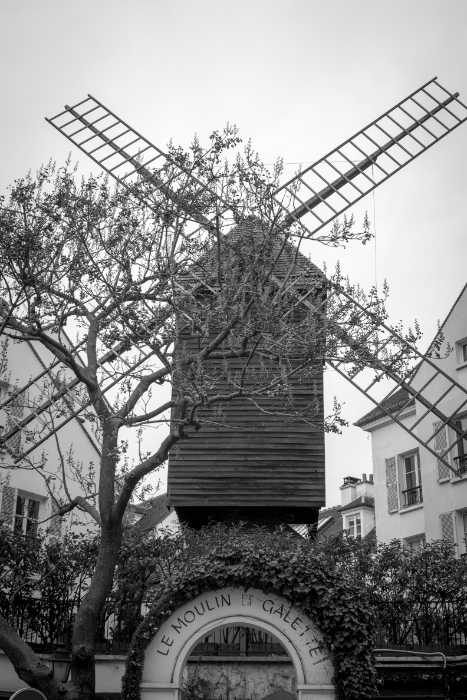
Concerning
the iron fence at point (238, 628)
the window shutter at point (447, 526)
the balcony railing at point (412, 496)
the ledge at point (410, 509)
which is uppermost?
the balcony railing at point (412, 496)

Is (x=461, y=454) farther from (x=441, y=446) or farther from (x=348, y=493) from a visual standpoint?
(x=348, y=493)

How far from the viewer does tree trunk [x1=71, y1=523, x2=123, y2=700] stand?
1198 cm

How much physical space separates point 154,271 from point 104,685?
270 inches

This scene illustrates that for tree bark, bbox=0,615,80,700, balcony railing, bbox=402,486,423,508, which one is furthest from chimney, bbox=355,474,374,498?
tree bark, bbox=0,615,80,700

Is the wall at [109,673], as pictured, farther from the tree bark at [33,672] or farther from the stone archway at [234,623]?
the stone archway at [234,623]

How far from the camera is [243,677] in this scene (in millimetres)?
14727

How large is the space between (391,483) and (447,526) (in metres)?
4.17

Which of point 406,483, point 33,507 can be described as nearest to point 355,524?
point 406,483

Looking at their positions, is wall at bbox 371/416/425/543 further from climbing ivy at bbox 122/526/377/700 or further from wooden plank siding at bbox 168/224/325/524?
climbing ivy at bbox 122/526/377/700

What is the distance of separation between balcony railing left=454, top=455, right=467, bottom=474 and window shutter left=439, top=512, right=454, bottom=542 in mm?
1324

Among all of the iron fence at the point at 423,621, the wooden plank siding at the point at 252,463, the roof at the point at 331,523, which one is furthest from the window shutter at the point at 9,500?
the roof at the point at 331,523

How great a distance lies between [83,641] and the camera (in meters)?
12.1

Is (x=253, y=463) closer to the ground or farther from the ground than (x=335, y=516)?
closer to the ground

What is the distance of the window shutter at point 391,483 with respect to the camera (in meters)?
26.7
